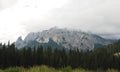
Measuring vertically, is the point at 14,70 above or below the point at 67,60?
above

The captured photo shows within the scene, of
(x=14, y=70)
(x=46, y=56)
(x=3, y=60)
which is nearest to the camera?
(x=14, y=70)

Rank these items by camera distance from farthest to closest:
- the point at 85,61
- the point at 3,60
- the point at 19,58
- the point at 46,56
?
1. the point at 85,61
2. the point at 46,56
3. the point at 19,58
4. the point at 3,60

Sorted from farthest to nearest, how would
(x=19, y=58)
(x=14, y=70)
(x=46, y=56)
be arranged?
(x=46, y=56) → (x=19, y=58) → (x=14, y=70)

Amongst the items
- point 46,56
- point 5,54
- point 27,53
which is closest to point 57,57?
point 46,56

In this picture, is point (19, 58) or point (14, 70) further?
point (19, 58)

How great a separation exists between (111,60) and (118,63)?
16.0 feet

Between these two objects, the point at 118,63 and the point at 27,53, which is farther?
the point at 118,63

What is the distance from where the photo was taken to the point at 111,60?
172 m

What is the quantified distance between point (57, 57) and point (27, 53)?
1960 centimetres

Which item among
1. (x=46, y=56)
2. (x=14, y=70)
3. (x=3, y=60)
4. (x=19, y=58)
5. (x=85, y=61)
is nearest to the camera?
(x=14, y=70)

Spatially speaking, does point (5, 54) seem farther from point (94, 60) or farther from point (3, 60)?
point (94, 60)

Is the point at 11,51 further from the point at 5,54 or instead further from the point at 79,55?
the point at 79,55

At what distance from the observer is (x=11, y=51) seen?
5536 inches

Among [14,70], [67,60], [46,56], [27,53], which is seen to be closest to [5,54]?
[27,53]
